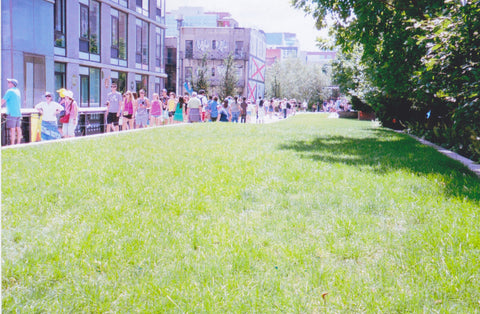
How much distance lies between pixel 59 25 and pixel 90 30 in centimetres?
340

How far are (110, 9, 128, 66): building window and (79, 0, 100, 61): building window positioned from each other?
2.26 m

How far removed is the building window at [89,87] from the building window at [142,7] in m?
7.89

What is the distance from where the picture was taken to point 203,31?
2931 inches

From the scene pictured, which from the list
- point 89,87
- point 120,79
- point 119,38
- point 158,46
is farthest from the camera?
point 158,46

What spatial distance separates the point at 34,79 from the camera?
2500cm

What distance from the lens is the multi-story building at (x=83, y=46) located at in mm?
23484

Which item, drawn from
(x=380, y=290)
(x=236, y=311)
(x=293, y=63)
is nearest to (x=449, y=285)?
(x=380, y=290)

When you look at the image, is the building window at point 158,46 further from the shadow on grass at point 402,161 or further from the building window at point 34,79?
the shadow on grass at point 402,161

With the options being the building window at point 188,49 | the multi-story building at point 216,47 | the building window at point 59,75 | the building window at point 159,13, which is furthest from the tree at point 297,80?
the building window at point 59,75

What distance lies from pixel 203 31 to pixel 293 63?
21604mm

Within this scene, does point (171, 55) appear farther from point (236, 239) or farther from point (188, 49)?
point (236, 239)

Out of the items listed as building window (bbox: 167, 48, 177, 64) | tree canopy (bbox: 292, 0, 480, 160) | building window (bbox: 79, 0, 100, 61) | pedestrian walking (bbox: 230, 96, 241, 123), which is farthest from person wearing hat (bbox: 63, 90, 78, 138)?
building window (bbox: 167, 48, 177, 64)

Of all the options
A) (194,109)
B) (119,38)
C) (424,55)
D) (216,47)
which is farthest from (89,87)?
(216,47)

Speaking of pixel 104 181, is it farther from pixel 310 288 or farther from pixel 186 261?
pixel 310 288
